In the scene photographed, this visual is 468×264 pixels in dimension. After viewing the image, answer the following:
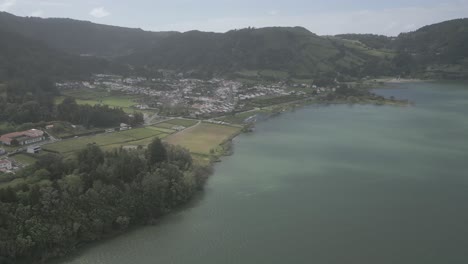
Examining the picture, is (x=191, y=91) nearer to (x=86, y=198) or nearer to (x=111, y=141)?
(x=111, y=141)

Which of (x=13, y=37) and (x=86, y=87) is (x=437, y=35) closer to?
(x=86, y=87)

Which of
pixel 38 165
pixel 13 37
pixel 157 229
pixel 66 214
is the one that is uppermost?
pixel 13 37

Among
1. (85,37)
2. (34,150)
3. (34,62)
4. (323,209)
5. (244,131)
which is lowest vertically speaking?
(323,209)

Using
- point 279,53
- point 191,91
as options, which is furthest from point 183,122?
point 279,53

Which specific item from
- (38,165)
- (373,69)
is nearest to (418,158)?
(38,165)

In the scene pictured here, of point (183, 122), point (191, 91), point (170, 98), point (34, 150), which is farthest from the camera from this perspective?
point (191, 91)

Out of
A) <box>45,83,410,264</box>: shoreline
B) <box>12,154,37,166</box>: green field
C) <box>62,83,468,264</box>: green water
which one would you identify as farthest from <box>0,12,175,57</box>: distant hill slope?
<box>62,83,468,264</box>: green water
